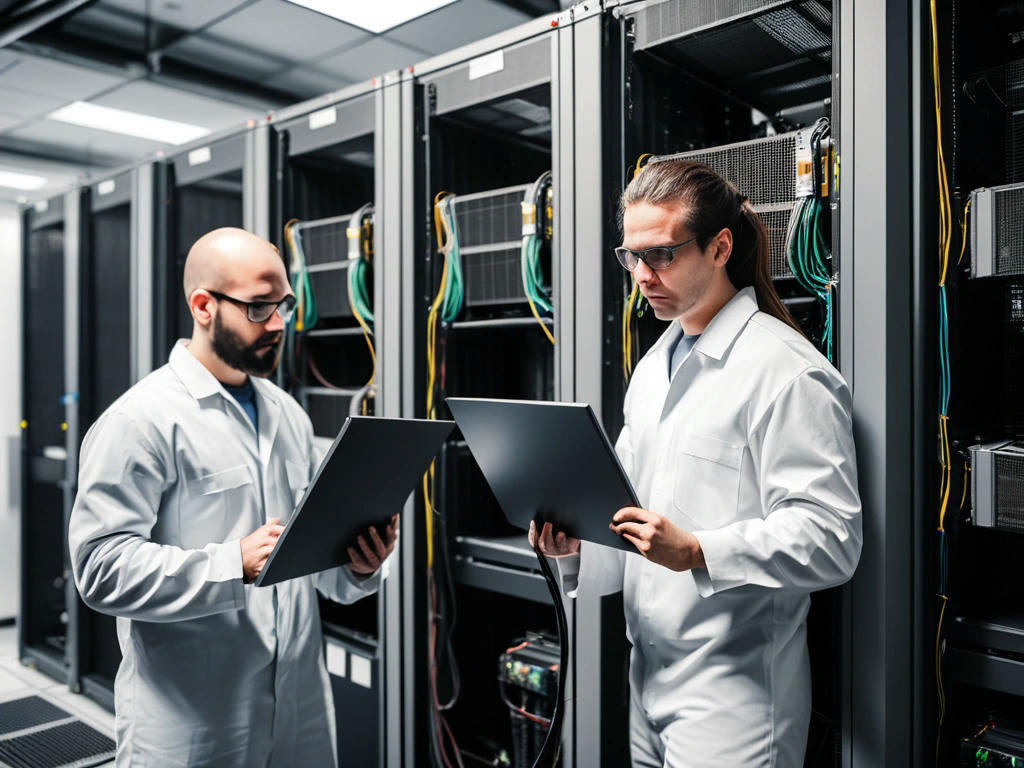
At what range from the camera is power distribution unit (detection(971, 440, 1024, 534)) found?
142cm

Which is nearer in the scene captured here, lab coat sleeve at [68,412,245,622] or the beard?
lab coat sleeve at [68,412,245,622]

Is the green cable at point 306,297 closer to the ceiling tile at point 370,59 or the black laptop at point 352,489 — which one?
the black laptop at point 352,489

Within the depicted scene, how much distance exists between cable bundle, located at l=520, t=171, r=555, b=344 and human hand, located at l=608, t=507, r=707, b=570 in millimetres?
781

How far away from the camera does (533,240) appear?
195 cm

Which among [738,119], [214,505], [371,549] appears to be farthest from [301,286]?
[738,119]

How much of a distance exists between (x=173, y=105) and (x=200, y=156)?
1.78 meters

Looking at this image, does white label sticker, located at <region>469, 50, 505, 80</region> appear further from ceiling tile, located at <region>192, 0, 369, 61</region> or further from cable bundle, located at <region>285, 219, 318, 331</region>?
ceiling tile, located at <region>192, 0, 369, 61</region>

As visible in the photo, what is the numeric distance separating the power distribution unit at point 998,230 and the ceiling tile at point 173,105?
390cm

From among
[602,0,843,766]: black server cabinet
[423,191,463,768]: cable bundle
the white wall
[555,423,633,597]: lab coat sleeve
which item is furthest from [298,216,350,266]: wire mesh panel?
the white wall

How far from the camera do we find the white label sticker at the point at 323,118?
7.77ft

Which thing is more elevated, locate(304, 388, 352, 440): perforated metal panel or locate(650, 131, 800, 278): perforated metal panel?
locate(650, 131, 800, 278): perforated metal panel

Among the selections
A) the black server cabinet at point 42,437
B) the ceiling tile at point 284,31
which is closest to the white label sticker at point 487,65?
the ceiling tile at point 284,31

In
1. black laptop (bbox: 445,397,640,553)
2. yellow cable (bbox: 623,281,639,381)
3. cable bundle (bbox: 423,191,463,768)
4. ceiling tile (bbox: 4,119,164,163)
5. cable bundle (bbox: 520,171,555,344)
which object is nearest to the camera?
black laptop (bbox: 445,397,640,553)

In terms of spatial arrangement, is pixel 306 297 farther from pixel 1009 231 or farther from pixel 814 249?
pixel 1009 231
